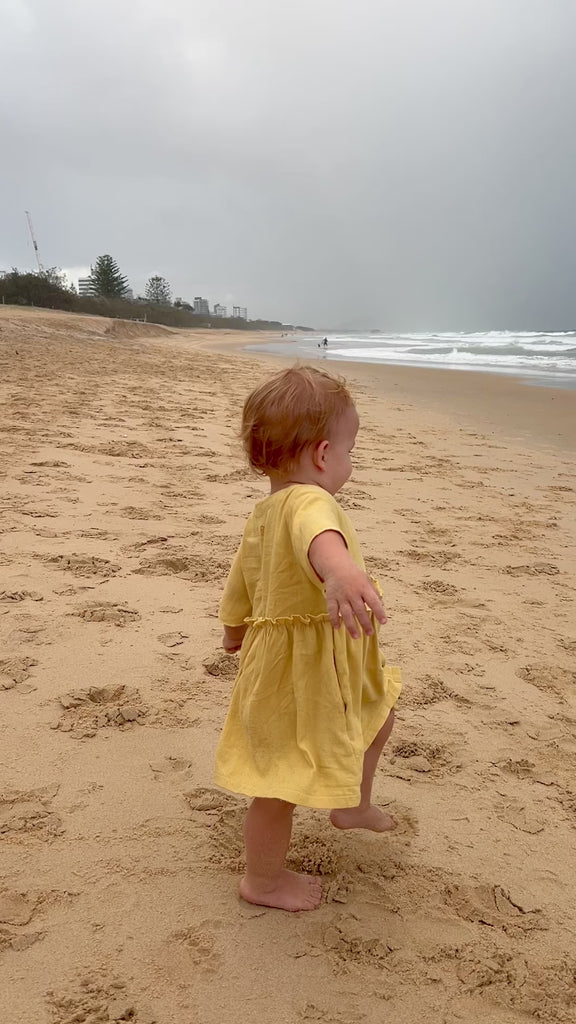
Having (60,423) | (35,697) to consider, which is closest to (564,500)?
(35,697)

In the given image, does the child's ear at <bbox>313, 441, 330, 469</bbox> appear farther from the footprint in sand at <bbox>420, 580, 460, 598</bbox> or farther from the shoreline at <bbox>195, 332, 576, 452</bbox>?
the shoreline at <bbox>195, 332, 576, 452</bbox>

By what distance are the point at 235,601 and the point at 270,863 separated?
23.4 inches

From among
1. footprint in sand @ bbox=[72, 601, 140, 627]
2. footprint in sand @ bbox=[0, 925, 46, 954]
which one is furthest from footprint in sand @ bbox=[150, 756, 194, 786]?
footprint in sand @ bbox=[72, 601, 140, 627]

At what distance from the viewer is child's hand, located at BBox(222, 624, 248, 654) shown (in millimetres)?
1697

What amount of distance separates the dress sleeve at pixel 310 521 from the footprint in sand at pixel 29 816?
1.01 metres

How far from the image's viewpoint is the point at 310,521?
4.22 feet

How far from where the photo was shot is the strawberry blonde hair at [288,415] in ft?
4.76

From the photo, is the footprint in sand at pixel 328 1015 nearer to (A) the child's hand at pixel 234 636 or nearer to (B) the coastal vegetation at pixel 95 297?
(A) the child's hand at pixel 234 636

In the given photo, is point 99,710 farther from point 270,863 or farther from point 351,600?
point 351,600

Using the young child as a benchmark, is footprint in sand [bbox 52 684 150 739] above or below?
below

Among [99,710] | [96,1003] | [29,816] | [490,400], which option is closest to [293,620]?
[96,1003]

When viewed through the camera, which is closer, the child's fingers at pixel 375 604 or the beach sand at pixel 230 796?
the child's fingers at pixel 375 604

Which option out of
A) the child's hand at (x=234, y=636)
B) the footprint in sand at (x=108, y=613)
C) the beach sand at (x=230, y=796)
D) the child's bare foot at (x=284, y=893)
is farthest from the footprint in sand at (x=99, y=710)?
the child's bare foot at (x=284, y=893)

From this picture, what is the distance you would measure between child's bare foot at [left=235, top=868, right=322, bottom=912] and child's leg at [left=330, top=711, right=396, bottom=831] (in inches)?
7.4
